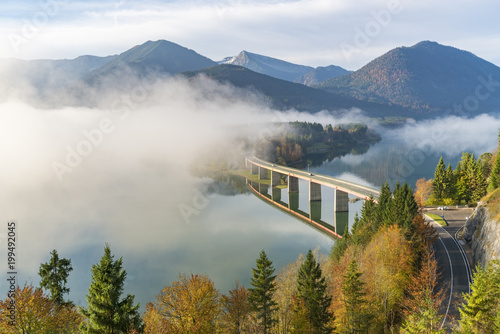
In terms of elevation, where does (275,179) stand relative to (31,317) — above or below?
below

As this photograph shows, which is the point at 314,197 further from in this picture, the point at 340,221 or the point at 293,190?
the point at 340,221

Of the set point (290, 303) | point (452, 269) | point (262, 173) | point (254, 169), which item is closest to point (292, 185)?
point (262, 173)

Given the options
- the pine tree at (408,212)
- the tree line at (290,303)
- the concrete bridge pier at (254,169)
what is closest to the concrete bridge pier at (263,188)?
the concrete bridge pier at (254,169)

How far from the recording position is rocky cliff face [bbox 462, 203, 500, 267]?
31.8m

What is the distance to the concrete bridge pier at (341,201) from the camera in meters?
78.9

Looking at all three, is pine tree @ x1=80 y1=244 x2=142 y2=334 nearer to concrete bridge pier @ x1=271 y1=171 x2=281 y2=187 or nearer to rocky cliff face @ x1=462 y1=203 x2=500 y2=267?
rocky cliff face @ x1=462 y1=203 x2=500 y2=267

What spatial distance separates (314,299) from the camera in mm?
25719

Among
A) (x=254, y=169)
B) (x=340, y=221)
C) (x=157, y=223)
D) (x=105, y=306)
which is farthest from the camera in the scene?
(x=254, y=169)

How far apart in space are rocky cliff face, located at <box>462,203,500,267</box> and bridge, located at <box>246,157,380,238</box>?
14.1 meters

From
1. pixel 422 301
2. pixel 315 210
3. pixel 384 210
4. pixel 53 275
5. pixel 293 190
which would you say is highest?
pixel 384 210

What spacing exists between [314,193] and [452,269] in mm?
56437

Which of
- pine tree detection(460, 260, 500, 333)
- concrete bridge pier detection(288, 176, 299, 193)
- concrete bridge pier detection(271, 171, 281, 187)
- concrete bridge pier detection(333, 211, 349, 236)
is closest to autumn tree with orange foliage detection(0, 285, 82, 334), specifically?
pine tree detection(460, 260, 500, 333)

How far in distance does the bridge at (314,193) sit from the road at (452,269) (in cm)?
1188

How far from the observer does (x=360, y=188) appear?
7456cm
